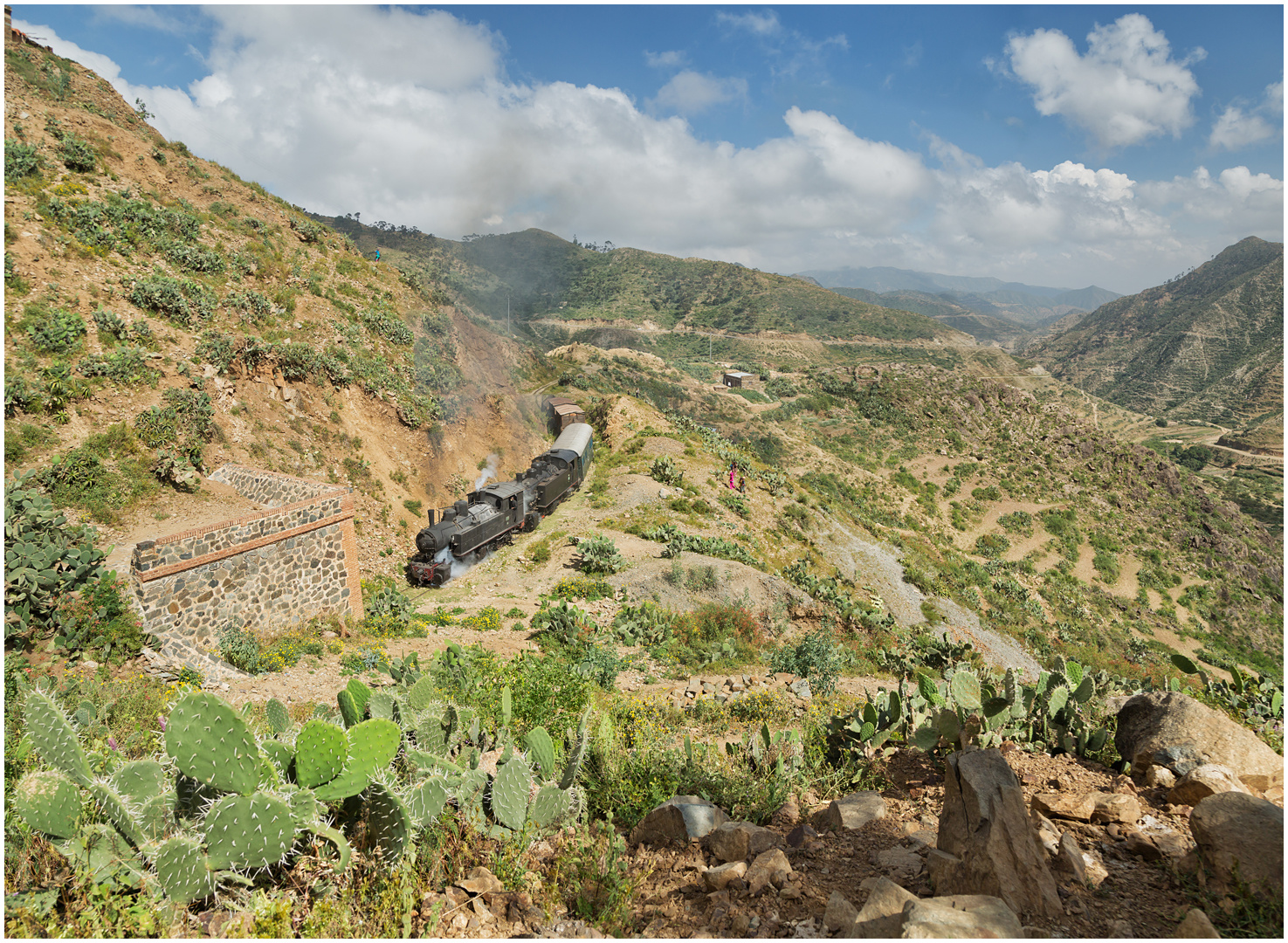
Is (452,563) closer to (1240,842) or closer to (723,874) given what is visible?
(723,874)

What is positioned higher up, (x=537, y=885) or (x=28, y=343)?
(x=28, y=343)

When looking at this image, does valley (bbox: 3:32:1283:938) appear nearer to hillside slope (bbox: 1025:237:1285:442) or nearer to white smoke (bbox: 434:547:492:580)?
white smoke (bbox: 434:547:492:580)

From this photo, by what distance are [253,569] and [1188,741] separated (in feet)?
42.1

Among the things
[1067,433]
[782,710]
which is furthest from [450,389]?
[1067,433]

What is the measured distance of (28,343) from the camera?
12422mm

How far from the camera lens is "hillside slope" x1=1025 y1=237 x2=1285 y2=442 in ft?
302

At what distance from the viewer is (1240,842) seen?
317 centimetres

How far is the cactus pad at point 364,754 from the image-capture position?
130 inches

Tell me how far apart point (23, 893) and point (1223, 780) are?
7.85 metres

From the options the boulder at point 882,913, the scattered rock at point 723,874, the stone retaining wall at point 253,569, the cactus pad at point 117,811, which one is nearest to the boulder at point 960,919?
the boulder at point 882,913

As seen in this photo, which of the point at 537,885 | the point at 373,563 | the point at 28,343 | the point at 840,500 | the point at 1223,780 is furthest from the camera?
the point at 840,500

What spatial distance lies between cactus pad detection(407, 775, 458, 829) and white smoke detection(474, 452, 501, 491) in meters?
18.9

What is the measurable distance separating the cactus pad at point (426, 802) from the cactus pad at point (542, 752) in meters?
1.21

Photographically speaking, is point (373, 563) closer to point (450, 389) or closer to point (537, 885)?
point (450, 389)
